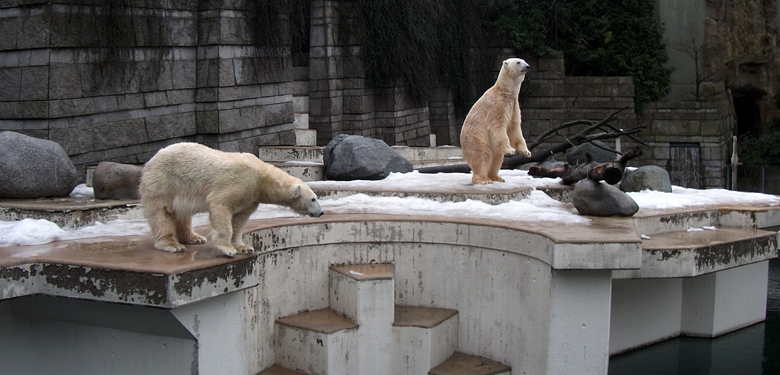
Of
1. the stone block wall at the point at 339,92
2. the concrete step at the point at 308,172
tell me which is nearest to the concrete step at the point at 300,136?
the stone block wall at the point at 339,92

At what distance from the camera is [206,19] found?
34.7 feet

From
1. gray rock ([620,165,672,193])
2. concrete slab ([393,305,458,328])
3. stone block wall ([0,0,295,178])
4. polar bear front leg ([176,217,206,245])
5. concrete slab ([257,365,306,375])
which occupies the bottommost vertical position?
concrete slab ([257,365,306,375])

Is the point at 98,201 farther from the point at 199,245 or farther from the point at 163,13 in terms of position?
the point at 163,13

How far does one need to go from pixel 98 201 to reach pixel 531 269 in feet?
12.7

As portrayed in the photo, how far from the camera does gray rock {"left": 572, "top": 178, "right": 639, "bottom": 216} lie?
7.07m

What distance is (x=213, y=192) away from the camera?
5.06 metres

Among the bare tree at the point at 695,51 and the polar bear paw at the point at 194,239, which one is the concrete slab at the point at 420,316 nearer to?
the polar bear paw at the point at 194,239

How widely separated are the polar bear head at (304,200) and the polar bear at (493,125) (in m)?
3.45

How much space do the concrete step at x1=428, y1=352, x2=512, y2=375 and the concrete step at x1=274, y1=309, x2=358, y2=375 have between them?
0.74m

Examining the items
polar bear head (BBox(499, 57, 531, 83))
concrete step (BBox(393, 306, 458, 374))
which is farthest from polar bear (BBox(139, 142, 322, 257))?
polar bear head (BBox(499, 57, 531, 83))

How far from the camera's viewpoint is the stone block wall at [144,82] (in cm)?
840

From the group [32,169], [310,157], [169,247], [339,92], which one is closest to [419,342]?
[169,247]

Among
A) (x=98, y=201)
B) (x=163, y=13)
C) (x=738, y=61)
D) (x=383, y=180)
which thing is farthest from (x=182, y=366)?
(x=738, y=61)

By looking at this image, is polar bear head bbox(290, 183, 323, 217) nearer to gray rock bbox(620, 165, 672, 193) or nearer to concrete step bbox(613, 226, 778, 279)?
concrete step bbox(613, 226, 778, 279)
